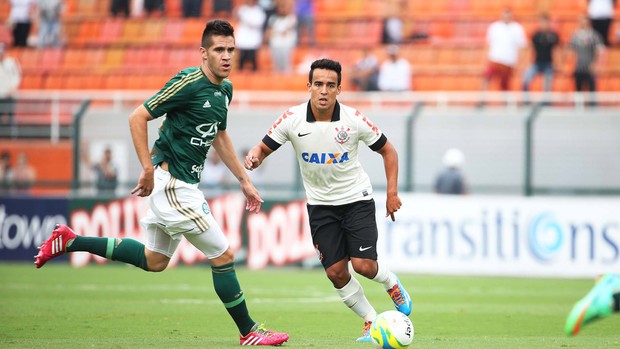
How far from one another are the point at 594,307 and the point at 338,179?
292 centimetres

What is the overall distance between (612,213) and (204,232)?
10.2 metres

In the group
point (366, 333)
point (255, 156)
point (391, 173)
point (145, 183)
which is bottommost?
point (366, 333)

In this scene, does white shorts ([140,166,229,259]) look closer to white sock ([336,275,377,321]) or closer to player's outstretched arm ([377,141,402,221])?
white sock ([336,275,377,321])

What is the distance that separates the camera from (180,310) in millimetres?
11867

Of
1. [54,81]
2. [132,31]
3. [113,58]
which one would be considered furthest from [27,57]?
[132,31]

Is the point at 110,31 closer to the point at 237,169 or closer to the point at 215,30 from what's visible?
the point at 237,169

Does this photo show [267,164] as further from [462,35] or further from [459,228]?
[462,35]

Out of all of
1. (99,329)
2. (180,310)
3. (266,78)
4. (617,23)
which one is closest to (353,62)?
(266,78)

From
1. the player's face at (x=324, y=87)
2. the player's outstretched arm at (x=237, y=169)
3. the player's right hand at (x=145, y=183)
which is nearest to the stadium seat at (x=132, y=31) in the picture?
the player's outstretched arm at (x=237, y=169)

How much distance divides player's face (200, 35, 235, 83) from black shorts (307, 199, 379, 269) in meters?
1.46

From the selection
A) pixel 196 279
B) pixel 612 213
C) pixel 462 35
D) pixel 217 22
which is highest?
pixel 462 35

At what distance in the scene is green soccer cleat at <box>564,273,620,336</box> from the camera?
22.8ft

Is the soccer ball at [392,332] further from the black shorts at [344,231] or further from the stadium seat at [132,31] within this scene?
the stadium seat at [132,31]

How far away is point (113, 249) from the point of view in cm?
925
